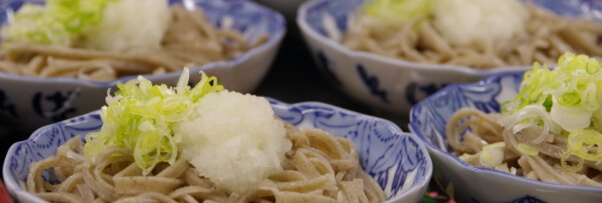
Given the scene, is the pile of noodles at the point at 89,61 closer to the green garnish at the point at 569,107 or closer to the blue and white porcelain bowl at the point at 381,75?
the blue and white porcelain bowl at the point at 381,75

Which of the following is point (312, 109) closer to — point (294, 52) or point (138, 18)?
point (138, 18)

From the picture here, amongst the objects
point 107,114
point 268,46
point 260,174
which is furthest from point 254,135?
point 268,46

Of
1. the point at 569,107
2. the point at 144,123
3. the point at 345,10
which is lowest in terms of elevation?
the point at 345,10

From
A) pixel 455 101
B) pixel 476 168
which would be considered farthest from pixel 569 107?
pixel 455 101

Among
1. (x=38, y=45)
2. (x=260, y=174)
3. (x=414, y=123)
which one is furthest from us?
(x=38, y=45)

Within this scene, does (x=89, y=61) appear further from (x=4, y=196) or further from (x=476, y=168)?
(x=476, y=168)

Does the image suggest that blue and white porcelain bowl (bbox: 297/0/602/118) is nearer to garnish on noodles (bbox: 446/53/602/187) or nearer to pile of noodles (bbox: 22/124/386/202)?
garnish on noodles (bbox: 446/53/602/187)

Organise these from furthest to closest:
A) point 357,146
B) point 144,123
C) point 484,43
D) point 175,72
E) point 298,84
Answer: point 298,84 → point 484,43 → point 175,72 → point 357,146 → point 144,123

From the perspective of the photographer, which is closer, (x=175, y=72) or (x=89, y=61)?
(x=175, y=72)
